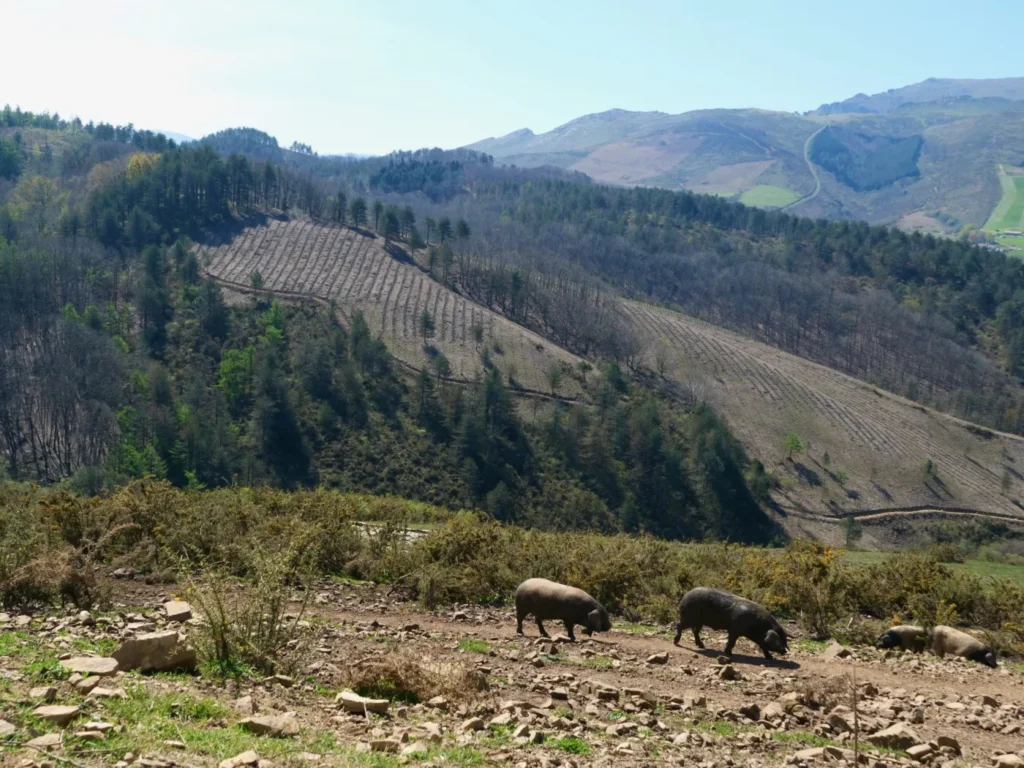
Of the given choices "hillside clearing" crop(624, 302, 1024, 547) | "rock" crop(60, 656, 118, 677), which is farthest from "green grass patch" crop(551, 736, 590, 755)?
"hillside clearing" crop(624, 302, 1024, 547)

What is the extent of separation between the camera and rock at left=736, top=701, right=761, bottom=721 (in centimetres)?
852

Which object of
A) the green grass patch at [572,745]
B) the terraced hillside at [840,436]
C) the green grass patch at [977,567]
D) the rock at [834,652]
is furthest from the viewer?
the terraced hillside at [840,436]

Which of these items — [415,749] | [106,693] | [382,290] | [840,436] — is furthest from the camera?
[382,290]

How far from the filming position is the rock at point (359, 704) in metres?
7.39

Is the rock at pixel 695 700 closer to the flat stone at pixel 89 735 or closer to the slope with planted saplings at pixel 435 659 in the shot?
the slope with planted saplings at pixel 435 659

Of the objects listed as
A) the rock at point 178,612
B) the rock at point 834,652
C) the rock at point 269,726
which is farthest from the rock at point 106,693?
the rock at point 834,652

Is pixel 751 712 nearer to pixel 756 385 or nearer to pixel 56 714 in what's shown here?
pixel 56 714

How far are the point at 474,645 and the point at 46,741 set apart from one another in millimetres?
6235

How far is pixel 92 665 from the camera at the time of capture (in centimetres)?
738

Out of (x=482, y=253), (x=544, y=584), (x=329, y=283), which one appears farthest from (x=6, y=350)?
(x=544, y=584)

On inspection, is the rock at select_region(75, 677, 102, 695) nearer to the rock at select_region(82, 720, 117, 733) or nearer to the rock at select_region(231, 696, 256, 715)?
the rock at select_region(82, 720, 117, 733)

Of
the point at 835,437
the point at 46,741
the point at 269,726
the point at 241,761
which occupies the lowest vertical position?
the point at 835,437

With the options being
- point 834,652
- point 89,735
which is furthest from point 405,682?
point 834,652

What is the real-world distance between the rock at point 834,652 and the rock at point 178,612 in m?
9.26
